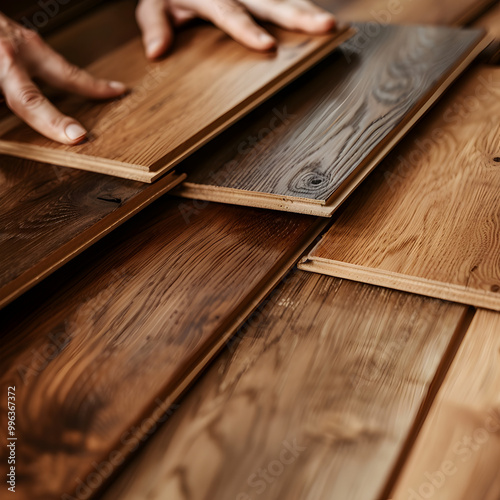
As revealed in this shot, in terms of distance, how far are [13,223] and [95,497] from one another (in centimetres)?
62

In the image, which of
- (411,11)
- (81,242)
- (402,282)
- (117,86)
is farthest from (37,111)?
(411,11)

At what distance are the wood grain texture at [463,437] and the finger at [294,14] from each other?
1.18m

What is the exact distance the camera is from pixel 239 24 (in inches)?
67.6

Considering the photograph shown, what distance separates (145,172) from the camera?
1.20 meters

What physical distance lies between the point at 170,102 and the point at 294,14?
1.92 feet

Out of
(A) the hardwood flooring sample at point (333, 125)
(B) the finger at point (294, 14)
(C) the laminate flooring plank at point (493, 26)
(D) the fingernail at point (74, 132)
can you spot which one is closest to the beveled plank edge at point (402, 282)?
(A) the hardwood flooring sample at point (333, 125)

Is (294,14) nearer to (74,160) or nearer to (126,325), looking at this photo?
(74,160)

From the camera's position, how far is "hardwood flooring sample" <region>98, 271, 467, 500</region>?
0.73m

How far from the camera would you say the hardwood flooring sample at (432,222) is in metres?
0.97

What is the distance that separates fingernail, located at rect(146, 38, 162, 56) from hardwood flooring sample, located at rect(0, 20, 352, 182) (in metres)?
0.04

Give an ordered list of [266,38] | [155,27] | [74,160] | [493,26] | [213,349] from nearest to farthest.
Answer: [213,349], [74,160], [266,38], [155,27], [493,26]

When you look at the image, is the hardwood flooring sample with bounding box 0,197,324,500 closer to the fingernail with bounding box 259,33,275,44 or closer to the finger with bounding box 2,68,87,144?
the finger with bounding box 2,68,87,144

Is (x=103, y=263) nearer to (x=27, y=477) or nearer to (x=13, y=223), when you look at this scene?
(x=13, y=223)

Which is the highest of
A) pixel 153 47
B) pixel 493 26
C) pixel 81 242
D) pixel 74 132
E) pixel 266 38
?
pixel 493 26
